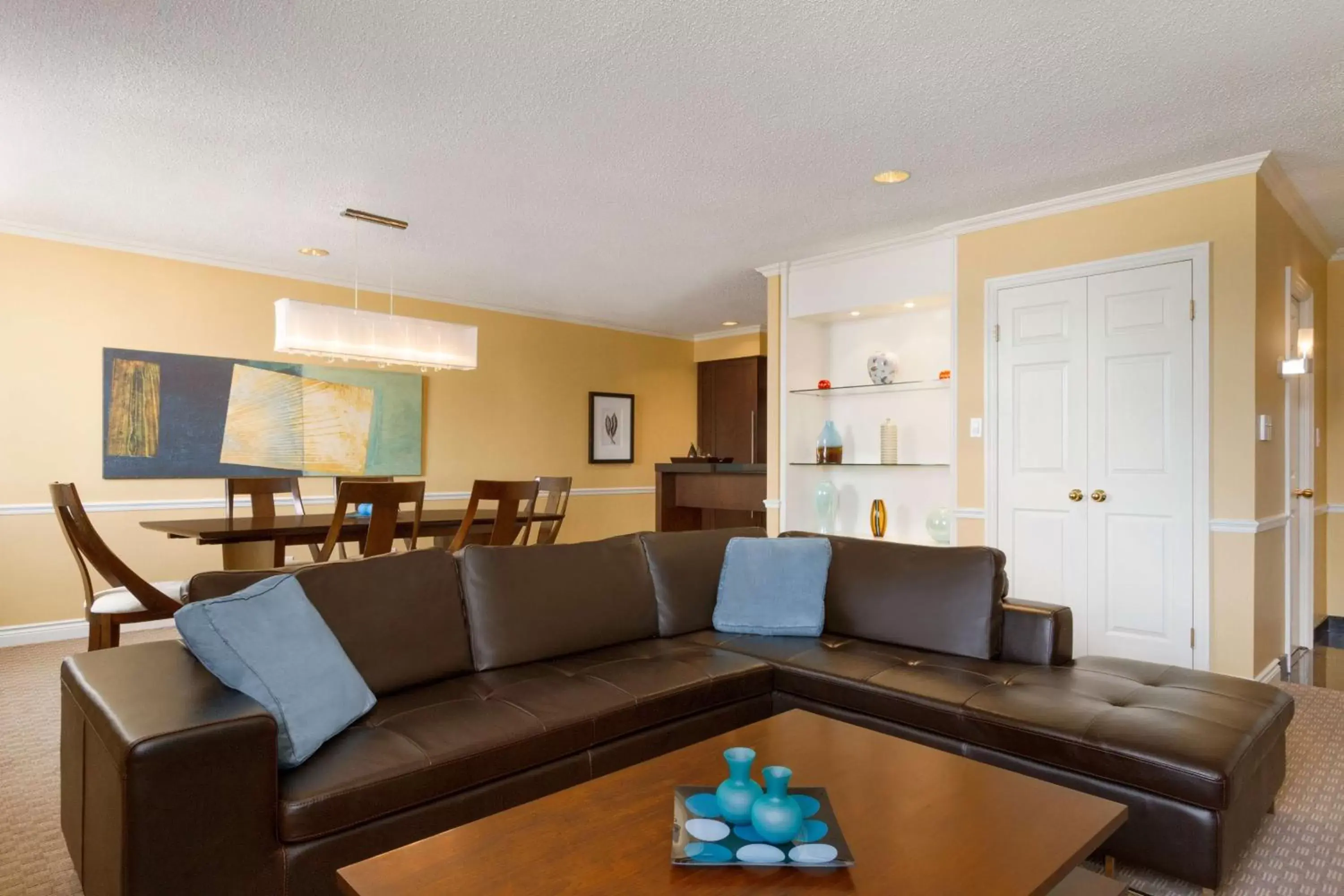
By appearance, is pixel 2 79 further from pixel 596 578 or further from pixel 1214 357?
pixel 1214 357

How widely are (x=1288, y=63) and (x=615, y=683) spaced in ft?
9.99

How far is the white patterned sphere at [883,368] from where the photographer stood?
5.02 m

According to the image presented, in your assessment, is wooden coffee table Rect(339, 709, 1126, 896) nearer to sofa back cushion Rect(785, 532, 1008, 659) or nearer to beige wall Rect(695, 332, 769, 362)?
sofa back cushion Rect(785, 532, 1008, 659)

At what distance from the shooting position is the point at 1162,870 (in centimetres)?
190

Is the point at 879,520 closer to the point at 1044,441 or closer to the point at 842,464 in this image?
the point at 842,464

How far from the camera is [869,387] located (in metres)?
5.09

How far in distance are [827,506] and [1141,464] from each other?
194cm

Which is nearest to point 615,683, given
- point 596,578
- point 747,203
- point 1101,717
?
point 596,578

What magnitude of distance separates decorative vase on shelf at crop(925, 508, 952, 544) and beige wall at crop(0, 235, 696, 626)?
11.8ft

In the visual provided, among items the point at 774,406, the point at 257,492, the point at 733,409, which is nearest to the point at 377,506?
the point at 257,492

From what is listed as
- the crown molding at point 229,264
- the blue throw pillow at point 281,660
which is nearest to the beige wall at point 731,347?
the crown molding at point 229,264

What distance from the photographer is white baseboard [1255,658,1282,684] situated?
3605mm

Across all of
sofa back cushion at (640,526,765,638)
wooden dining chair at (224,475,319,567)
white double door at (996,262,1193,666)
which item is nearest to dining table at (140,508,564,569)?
wooden dining chair at (224,475,319,567)

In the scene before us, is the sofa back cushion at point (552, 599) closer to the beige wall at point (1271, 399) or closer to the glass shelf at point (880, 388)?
the glass shelf at point (880, 388)
